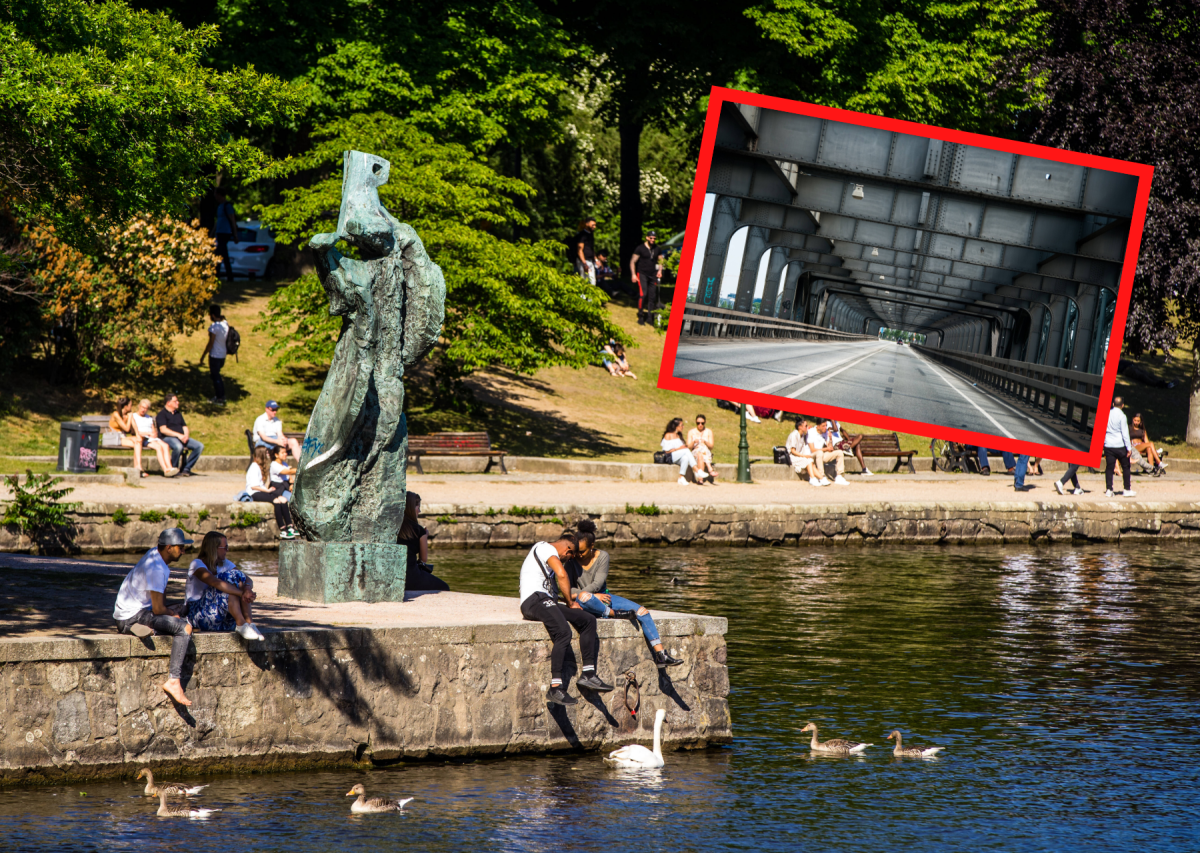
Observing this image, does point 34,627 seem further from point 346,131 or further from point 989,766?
point 346,131

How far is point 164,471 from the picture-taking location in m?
21.9

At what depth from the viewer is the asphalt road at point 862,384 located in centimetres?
2178

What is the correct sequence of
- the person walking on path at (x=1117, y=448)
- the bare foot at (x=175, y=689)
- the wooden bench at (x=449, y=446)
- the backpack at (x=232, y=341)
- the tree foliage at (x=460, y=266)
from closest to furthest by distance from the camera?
1. the bare foot at (x=175, y=689)
2. the wooden bench at (x=449, y=446)
3. the person walking on path at (x=1117, y=448)
4. the tree foliage at (x=460, y=266)
5. the backpack at (x=232, y=341)

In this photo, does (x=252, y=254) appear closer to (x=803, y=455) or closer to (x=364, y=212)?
(x=803, y=455)

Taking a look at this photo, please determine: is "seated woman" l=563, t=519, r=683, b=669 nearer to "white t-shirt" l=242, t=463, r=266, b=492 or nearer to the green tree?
"white t-shirt" l=242, t=463, r=266, b=492

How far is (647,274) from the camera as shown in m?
37.7

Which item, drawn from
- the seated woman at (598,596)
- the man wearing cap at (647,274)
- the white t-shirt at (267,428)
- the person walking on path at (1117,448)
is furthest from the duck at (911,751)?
the man wearing cap at (647,274)

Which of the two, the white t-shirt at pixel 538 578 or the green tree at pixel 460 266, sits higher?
the green tree at pixel 460 266

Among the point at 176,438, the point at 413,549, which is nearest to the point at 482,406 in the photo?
the point at 176,438

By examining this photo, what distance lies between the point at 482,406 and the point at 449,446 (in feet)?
17.7

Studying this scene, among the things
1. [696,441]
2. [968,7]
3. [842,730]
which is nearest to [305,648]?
[842,730]

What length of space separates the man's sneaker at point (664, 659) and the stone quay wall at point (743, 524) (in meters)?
9.58

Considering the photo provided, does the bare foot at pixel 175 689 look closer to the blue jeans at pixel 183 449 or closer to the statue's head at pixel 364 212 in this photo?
the statue's head at pixel 364 212

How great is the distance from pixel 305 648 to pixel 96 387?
62.6ft
